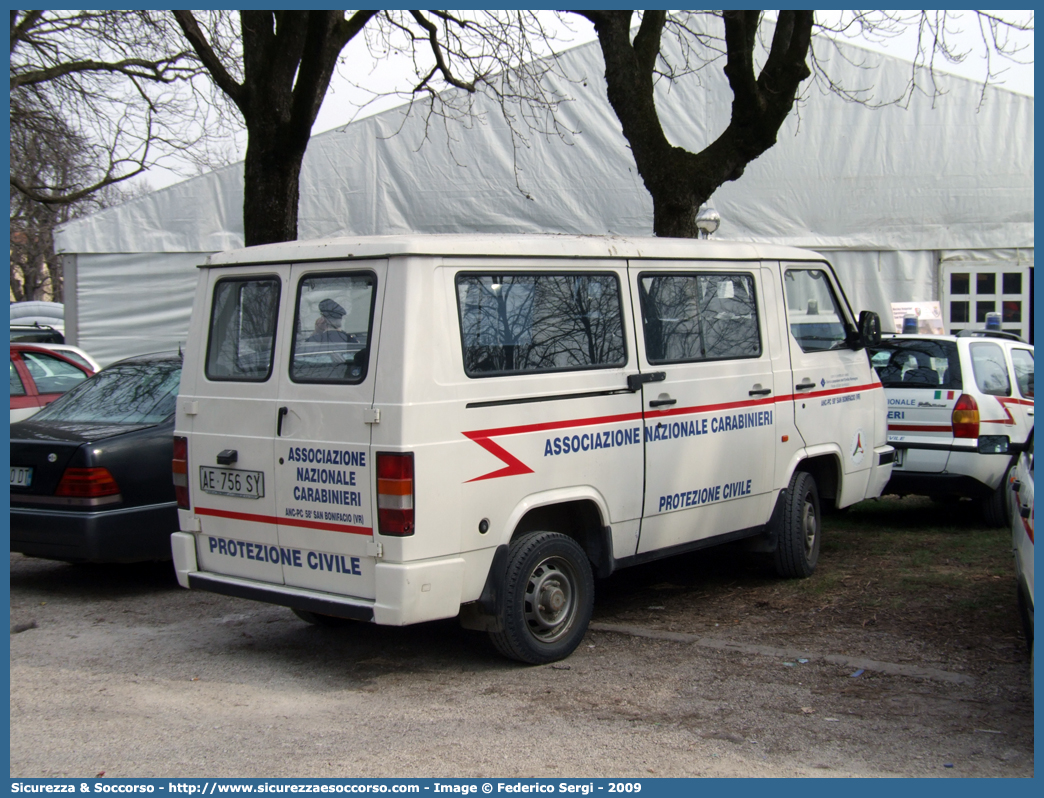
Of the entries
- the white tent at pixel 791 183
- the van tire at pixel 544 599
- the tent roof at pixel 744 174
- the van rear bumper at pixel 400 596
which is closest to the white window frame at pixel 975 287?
the white tent at pixel 791 183

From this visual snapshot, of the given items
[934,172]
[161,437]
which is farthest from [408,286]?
[934,172]

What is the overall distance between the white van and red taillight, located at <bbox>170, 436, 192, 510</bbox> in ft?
0.05

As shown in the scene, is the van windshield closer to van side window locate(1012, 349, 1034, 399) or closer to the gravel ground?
van side window locate(1012, 349, 1034, 399)

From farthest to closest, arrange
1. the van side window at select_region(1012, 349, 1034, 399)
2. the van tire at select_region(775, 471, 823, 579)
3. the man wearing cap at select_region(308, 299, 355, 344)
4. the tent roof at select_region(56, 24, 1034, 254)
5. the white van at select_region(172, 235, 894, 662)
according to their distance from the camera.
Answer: the tent roof at select_region(56, 24, 1034, 254), the van side window at select_region(1012, 349, 1034, 399), the van tire at select_region(775, 471, 823, 579), the man wearing cap at select_region(308, 299, 355, 344), the white van at select_region(172, 235, 894, 662)

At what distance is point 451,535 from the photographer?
4.96 metres

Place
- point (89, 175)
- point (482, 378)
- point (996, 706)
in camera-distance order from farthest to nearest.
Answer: point (89, 175), point (482, 378), point (996, 706)

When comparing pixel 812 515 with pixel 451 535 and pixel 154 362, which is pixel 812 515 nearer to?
pixel 451 535

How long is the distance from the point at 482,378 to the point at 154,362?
13.0ft

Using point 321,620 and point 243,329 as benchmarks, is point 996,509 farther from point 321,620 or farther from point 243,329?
point 243,329

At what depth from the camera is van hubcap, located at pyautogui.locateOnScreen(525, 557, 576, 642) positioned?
5.41 metres

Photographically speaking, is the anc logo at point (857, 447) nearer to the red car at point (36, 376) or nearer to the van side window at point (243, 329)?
the van side window at point (243, 329)

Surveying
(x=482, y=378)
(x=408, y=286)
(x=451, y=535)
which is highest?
(x=408, y=286)

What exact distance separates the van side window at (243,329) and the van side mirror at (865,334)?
4.21m

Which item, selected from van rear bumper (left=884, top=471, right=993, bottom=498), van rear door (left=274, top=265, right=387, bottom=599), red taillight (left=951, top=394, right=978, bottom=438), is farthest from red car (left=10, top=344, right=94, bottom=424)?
red taillight (left=951, top=394, right=978, bottom=438)
